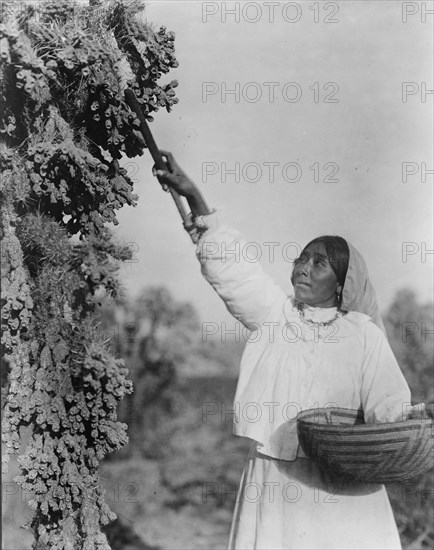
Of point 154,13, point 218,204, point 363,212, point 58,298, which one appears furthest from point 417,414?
point 154,13

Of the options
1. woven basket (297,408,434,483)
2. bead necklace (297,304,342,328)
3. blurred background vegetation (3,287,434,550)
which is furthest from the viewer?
blurred background vegetation (3,287,434,550)

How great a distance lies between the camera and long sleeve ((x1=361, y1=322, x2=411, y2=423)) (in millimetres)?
2125

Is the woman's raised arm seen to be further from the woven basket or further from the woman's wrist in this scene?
the woven basket

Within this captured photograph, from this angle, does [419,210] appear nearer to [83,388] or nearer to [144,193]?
[144,193]

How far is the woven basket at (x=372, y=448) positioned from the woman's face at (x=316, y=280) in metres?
0.39

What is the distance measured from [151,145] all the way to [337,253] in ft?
2.12

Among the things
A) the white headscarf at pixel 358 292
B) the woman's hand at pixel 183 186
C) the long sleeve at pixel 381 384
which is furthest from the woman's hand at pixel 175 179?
the long sleeve at pixel 381 384

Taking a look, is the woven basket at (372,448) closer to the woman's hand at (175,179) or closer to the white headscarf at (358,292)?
the white headscarf at (358,292)

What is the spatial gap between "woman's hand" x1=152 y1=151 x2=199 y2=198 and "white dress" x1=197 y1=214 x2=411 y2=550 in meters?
0.10

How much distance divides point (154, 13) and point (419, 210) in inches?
42.3

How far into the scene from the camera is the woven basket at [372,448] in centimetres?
195

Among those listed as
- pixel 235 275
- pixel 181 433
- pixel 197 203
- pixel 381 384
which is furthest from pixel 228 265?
pixel 181 433

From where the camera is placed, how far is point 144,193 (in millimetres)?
2451

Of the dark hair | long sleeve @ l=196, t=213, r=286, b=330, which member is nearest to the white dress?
long sleeve @ l=196, t=213, r=286, b=330
